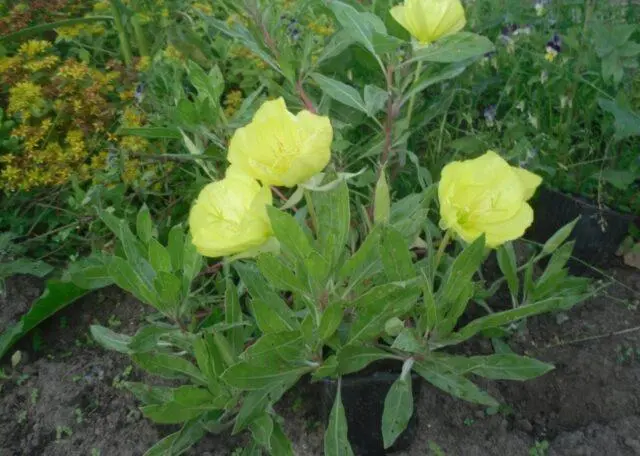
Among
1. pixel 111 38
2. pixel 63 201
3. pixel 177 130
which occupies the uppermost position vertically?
pixel 177 130

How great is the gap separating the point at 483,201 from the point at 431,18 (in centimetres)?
36

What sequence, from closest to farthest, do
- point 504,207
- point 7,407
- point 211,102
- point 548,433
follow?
point 504,207 < point 211,102 < point 548,433 < point 7,407

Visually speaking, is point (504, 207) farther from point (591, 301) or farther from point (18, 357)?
point (18, 357)

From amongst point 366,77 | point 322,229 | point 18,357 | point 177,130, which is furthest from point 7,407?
point 366,77

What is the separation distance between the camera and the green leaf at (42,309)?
1752mm

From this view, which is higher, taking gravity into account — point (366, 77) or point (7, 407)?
point (366, 77)

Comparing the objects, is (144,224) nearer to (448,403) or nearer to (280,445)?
(280,445)

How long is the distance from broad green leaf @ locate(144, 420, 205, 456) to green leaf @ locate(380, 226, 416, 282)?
0.50 metres

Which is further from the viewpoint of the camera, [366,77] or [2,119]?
Answer: [2,119]

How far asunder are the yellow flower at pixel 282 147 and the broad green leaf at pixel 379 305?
0.23m

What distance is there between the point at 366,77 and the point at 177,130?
57 centimetres

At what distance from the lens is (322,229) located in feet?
3.65

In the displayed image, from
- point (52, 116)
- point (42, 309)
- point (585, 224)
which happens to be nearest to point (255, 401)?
point (42, 309)

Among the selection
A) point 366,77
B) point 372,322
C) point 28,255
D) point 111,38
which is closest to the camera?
point 372,322
